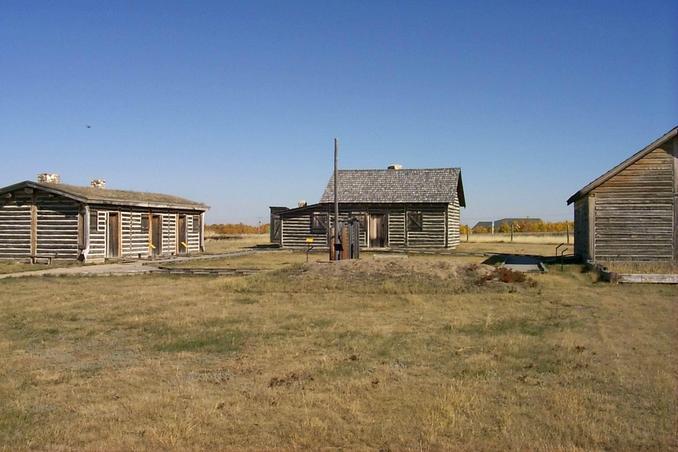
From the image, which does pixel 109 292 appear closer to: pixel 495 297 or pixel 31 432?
pixel 495 297

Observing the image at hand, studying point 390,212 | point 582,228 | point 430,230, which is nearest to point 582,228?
point 582,228

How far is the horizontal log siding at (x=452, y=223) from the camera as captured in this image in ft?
136

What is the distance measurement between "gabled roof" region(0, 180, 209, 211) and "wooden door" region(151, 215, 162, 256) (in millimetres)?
835

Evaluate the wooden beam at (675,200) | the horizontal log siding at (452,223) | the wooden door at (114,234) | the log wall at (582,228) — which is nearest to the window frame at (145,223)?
the wooden door at (114,234)

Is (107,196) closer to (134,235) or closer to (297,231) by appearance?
(134,235)

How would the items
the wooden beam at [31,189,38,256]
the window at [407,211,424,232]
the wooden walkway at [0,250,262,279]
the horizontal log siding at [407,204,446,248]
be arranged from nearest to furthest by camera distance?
the wooden walkway at [0,250,262,279], the wooden beam at [31,189,38,256], the horizontal log siding at [407,204,446,248], the window at [407,211,424,232]

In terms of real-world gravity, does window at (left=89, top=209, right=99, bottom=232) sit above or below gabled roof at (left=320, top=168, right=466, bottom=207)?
below

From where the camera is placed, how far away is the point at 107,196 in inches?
1186

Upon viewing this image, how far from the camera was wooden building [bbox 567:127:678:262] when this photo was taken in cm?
2395

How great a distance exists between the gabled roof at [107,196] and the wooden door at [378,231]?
37.2 feet

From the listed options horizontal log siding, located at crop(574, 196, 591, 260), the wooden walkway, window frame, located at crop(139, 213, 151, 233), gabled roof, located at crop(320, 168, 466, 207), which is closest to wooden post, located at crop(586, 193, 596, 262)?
horizontal log siding, located at crop(574, 196, 591, 260)

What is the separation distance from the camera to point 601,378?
25.7 ft

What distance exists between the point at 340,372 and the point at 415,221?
33.6 m

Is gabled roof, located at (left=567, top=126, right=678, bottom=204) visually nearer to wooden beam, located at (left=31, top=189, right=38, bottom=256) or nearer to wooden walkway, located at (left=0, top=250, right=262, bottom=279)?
wooden walkway, located at (left=0, top=250, right=262, bottom=279)
